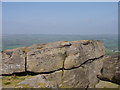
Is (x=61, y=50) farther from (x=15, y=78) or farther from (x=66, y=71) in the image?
(x=15, y=78)

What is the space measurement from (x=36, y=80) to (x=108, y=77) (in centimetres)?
600

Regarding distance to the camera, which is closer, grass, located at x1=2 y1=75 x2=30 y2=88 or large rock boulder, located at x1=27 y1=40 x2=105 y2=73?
grass, located at x1=2 y1=75 x2=30 y2=88

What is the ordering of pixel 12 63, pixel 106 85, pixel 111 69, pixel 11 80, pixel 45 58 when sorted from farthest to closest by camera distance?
Answer: pixel 111 69, pixel 106 85, pixel 45 58, pixel 12 63, pixel 11 80

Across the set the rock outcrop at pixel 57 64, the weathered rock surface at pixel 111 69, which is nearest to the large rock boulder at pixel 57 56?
the rock outcrop at pixel 57 64

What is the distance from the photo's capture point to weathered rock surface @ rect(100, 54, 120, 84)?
12.1 metres

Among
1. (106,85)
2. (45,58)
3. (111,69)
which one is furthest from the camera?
(111,69)

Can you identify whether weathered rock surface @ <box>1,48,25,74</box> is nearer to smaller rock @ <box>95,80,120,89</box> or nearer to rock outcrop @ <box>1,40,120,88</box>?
rock outcrop @ <box>1,40,120,88</box>

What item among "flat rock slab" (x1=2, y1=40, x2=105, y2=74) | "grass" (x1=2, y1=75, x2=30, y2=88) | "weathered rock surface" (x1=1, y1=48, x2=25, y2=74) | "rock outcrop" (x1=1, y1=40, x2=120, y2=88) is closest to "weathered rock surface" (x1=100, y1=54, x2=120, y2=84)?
"rock outcrop" (x1=1, y1=40, x2=120, y2=88)

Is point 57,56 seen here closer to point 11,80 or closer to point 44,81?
point 44,81

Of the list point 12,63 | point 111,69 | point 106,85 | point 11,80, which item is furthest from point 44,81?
point 111,69

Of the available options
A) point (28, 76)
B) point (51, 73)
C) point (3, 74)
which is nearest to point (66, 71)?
point (51, 73)

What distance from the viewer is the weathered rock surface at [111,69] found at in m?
12.1

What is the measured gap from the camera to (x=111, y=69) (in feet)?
41.0

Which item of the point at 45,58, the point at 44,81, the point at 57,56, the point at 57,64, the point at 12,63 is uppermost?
the point at 57,56
